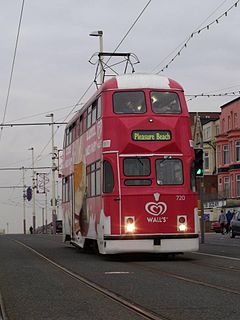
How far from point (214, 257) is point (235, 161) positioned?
148 ft

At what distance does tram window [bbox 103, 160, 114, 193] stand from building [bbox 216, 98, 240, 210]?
43.5 metres

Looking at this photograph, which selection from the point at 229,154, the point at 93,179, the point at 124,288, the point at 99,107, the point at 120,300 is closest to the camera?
the point at 120,300

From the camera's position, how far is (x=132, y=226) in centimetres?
1978

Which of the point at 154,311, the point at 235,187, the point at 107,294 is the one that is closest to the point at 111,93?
the point at 107,294

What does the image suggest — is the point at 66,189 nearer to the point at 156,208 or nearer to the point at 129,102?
the point at 129,102

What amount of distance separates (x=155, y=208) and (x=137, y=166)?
1.28 metres

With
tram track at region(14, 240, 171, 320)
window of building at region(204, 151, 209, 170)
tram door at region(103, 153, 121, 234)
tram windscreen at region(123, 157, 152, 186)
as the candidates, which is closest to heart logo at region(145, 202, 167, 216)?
tram windscreen at region(123, 157, 152, 186)

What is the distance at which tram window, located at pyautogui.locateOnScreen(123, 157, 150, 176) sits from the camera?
65.8 ft

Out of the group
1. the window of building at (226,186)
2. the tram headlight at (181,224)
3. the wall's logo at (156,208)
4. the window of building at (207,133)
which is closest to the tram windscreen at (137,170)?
the wall's logo at (156,208)

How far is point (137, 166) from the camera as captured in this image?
20078 mm

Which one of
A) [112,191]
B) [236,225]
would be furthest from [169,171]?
[236,225]

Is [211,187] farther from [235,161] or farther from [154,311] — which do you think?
[154,311]

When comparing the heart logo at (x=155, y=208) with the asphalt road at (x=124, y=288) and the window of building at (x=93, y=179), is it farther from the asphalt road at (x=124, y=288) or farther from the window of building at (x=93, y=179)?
the window of building at (x=93, y=179)

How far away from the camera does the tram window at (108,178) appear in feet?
65.4
